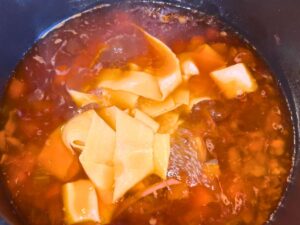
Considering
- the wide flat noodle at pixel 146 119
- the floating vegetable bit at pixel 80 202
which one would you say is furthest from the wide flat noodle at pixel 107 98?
the floating vegetable bit at pixel 80 202

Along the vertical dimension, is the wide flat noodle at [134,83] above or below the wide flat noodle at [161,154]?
above

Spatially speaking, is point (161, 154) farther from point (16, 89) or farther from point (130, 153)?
point (16, 89)

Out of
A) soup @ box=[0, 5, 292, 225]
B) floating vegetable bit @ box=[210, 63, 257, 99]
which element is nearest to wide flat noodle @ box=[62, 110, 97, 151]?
soup @ box=[0, 5, 292, 225]

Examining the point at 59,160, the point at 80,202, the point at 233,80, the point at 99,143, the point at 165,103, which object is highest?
the point at 233,80

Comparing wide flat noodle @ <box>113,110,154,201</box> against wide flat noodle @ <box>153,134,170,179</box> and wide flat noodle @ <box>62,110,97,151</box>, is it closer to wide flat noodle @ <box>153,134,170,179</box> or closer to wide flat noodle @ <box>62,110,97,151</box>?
wide flat noodle @ <box>153,134,170,179</box>

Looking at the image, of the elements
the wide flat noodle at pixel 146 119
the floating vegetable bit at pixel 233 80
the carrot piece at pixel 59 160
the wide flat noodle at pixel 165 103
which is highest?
the floating vegetable bit at pixel 233 80

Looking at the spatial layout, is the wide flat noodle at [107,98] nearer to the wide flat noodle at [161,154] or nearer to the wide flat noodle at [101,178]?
the wide flat noodle at [161,154]

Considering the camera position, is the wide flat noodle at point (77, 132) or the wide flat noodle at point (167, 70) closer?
the wide flat noodle at point (77, 132)

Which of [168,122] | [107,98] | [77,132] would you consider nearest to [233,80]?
[168,122]
